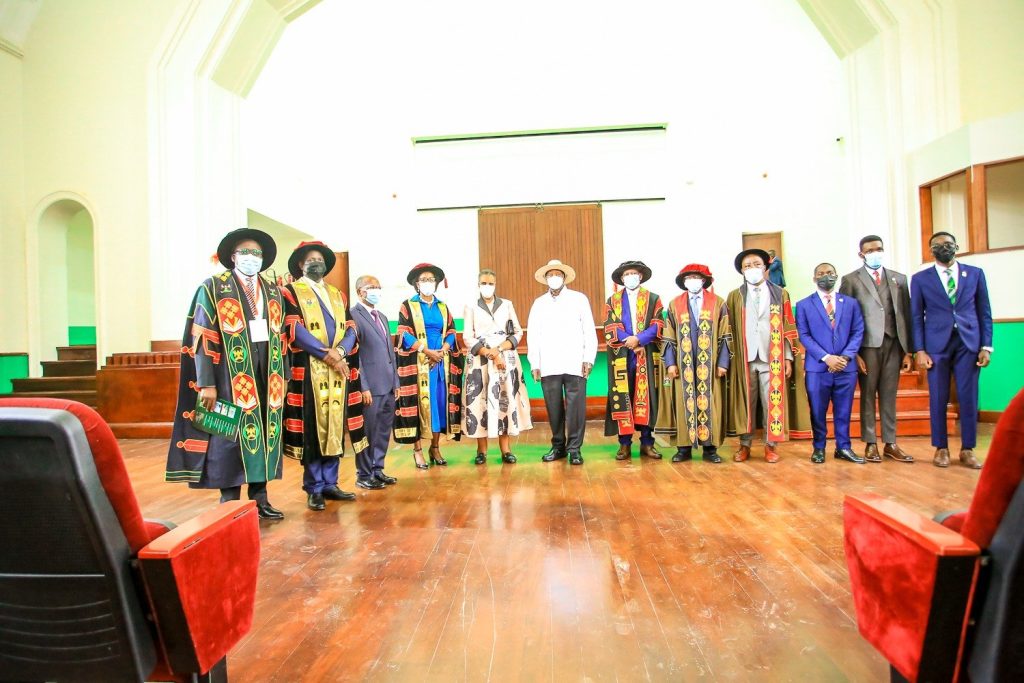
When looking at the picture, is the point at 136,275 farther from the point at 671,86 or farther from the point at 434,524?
the point at 671,86

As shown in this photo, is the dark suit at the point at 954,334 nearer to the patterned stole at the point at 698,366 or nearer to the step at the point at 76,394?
the patterned stole at the point at 698,366

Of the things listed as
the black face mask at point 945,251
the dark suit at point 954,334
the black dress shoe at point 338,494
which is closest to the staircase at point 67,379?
the black dress shoe at point 338,494

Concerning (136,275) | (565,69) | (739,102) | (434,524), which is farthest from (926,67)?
(136,275)

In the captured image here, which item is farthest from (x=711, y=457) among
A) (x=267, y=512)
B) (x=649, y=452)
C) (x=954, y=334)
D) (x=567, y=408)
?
(x=267, y=512)

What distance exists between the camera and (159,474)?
4094mm

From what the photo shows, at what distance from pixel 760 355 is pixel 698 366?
0.43 m

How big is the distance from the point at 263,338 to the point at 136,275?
4548 mm

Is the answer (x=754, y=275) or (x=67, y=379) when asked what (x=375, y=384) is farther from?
(x=67, y=379)

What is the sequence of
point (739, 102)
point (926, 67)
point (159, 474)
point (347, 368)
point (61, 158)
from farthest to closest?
point (739, 102) < point (61, 158) < point (926, 67) < point (159, 474) < point (347, 368)

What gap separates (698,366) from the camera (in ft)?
13.9

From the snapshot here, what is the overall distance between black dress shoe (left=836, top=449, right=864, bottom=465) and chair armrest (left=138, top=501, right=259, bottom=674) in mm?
3961

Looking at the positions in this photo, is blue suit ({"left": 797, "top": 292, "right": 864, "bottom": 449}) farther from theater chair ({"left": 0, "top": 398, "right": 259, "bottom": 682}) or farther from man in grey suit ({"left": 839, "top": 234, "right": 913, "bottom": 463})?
theater chair ({"left": 0, "top": 398, "right": 259, "bottom": 682})

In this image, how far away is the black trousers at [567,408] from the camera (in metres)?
4.21

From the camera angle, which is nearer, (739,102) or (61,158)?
(61,158)
